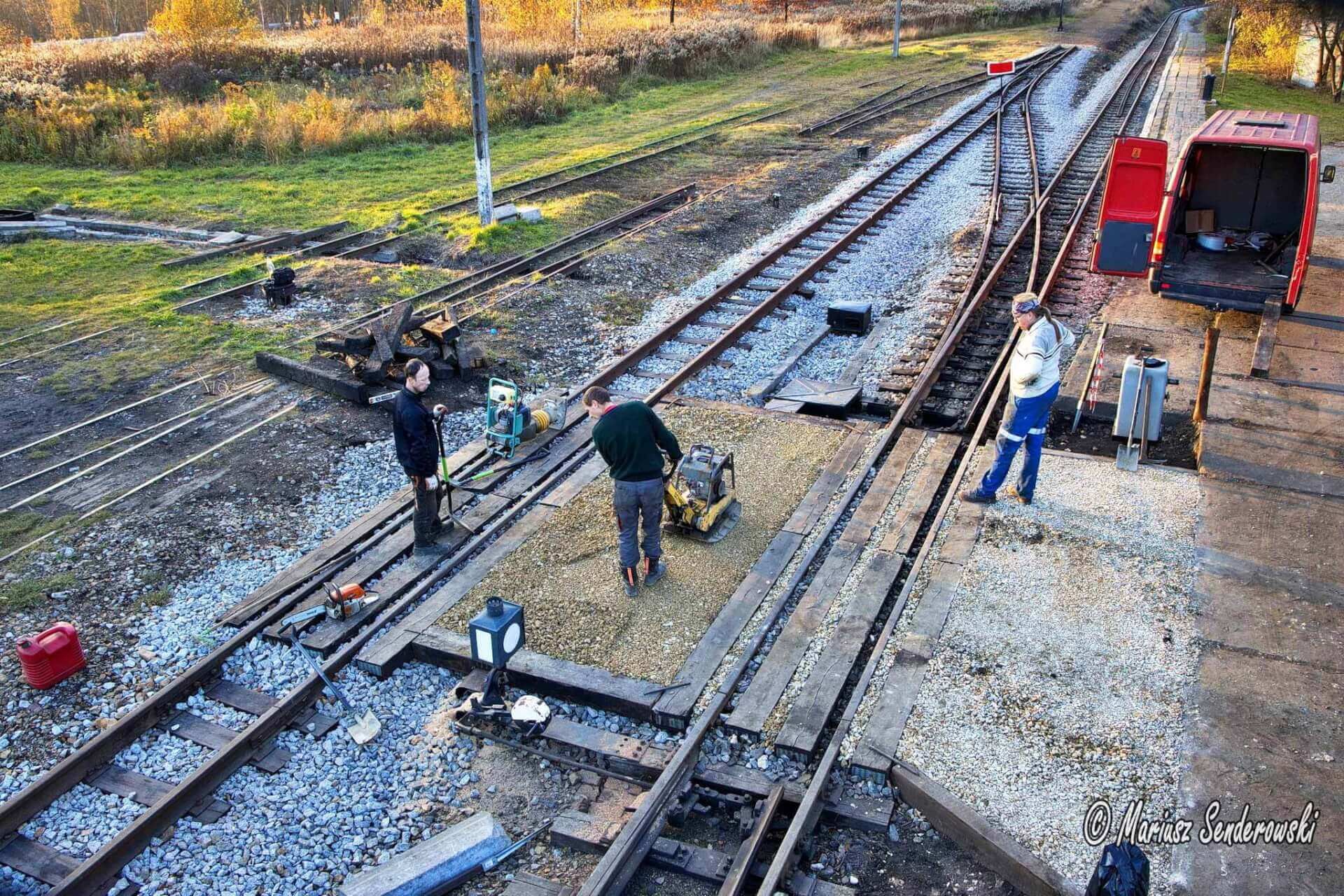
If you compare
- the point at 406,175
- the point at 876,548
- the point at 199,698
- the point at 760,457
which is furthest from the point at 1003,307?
the point at 406,175

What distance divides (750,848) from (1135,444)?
6.38 metres

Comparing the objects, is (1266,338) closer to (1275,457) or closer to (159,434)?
(1275,457)

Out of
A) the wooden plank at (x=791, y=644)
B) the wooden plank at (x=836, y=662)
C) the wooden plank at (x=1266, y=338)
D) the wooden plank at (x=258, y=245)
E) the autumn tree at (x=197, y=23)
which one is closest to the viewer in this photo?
the wooden plank at (x=836, y=662)

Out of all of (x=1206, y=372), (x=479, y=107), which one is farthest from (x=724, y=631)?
(x=479, y=107)

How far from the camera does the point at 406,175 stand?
22.4 meters

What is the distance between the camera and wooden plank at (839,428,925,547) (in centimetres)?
866

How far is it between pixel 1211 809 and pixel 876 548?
3304 millimetres

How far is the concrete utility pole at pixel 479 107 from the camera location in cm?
1511

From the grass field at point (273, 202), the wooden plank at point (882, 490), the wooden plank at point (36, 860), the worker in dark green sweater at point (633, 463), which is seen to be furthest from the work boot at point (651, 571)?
the grass field at point (273, 202)

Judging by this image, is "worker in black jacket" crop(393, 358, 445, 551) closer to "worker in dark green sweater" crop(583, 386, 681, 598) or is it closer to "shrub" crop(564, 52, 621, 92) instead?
"worker in dark green sweater" crop(583, 386, 681, 598)

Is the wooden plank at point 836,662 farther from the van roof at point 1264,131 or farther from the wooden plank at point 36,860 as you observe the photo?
the van roof at point 1264,131

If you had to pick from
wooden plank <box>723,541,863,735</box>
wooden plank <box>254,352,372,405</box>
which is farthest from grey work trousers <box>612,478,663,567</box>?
wooden plank <box>254,352,372,405</box>

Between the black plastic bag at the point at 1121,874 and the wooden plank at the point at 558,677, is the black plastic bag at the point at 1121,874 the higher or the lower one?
Answer: the higher one

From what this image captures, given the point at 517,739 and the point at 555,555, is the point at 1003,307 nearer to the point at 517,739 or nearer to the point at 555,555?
the point at 555,555
